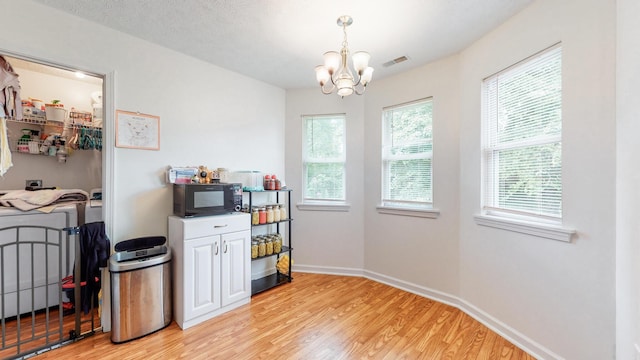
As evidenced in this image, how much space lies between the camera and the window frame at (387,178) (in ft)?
9.49

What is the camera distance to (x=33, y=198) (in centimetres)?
235

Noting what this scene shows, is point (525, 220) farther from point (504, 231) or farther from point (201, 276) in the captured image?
point (201, 276)

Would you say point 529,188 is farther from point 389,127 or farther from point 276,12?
point 276,12

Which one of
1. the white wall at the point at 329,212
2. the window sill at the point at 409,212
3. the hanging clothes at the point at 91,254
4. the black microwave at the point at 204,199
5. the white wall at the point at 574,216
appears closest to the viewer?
the white wall at the point at 574,216

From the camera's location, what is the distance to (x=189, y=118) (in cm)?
275

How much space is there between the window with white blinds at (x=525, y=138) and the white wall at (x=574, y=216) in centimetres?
11

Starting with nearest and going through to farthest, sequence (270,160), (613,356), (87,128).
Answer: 1. (613,356)
2. (87,128)
3. (270,160)

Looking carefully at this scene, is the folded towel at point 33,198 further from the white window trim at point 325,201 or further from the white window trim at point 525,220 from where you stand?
the white window trim at point 525,220

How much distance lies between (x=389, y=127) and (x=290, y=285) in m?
2.36

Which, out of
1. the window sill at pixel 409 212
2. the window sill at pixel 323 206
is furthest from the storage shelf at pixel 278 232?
the window sill at pixel 409 212

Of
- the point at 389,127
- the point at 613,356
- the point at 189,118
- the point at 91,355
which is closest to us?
the point at 613,356

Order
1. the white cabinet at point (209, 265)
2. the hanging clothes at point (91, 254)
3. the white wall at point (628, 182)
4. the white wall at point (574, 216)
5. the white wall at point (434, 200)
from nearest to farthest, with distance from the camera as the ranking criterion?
the white wall at point (628, 182) → the white wall at point (574, 216) → the hanging clothes at point (91, 254) → the white cabinet at point (209, 265) → the white wall at point (434, 200)

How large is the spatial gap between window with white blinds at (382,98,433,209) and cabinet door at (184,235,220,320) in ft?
6.82

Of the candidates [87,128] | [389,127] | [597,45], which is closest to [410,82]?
[389,127]
